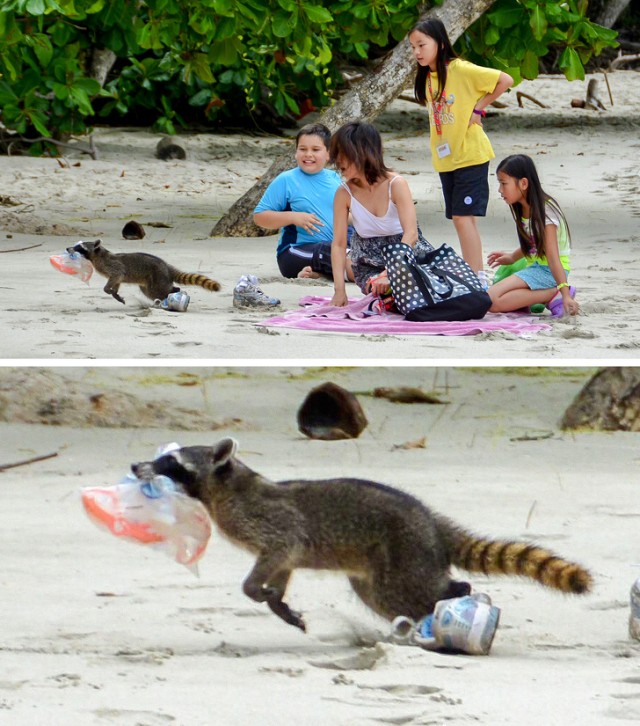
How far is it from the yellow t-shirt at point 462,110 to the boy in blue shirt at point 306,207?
647 millimetres

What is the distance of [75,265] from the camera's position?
5988mm

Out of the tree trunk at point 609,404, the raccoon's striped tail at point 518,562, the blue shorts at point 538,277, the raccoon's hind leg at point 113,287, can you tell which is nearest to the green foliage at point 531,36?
the blue shorts at point 538,277

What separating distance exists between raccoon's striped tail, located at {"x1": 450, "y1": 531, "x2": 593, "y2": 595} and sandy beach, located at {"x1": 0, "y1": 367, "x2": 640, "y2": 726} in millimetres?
191

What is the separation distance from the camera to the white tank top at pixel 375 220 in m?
5.73

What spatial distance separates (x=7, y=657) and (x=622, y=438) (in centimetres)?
332

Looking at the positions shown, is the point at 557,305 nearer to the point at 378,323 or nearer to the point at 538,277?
the point at 538,277

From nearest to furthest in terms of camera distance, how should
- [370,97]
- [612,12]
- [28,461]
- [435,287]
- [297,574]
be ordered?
[297,574], [28,461], [435,287], [370,97], [612,12]

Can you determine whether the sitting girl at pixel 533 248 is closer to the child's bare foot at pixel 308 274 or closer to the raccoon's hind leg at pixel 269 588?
the child's bare foot at pixel 308 274

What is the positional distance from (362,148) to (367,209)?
0.34 meters

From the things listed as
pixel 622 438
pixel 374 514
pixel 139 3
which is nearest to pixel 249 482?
pixel 374 514

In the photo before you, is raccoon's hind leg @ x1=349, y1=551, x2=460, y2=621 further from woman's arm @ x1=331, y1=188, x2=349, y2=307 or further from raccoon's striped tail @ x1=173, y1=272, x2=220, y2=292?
raccoon's striped tail @ x1=173, y1=272, x2=220, y2=292

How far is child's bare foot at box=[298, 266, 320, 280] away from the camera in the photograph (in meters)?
6.83

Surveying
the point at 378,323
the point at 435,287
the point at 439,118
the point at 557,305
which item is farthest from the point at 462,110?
the point at 378,323

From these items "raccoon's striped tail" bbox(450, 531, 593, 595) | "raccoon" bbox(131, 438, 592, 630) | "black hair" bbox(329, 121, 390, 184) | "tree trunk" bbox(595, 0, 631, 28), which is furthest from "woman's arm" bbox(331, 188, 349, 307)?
"tree trunk" bbox(595, 0, 631, 28)
